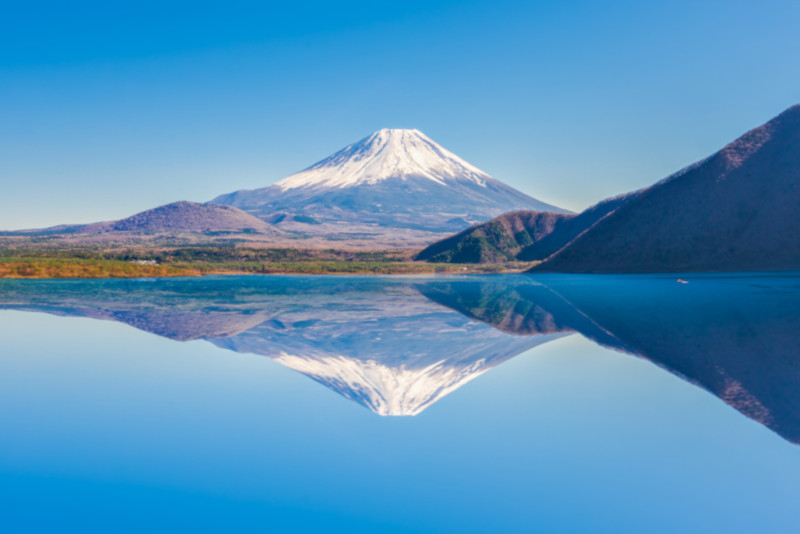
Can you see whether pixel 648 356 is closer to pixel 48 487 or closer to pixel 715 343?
pixel 715 343

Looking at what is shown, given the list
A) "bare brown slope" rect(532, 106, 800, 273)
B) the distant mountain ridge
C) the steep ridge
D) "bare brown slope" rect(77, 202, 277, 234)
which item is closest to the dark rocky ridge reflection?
"bare brown slope" rect(532, 106, 800, 273)

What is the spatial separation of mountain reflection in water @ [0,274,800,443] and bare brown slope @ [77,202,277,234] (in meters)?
117

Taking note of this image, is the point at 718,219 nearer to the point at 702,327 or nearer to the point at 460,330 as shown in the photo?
the point at 702,327

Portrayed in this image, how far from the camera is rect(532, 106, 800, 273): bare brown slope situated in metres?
41.7

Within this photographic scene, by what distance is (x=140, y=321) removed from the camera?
17281 millimetres

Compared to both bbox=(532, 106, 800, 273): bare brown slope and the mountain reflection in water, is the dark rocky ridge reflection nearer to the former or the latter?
the mountain reflection in water

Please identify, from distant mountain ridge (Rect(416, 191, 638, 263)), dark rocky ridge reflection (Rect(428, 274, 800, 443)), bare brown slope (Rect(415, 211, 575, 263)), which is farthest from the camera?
bare brown slope (Rect(415, 211, 575, 263))

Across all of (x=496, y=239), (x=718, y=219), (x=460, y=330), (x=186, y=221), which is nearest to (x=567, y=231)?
(x=496, y=239)

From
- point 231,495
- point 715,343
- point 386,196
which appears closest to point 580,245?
point 715,343

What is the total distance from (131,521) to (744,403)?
24.1 feet

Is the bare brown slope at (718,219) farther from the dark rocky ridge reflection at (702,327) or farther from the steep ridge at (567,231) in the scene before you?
the dark rocky ridge reflection at (702,327)

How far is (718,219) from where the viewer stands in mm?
43938

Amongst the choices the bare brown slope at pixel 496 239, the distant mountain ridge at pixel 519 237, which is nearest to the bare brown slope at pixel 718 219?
the distant mountain ridge at pixel 519 237

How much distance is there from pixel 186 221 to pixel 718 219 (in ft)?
441
